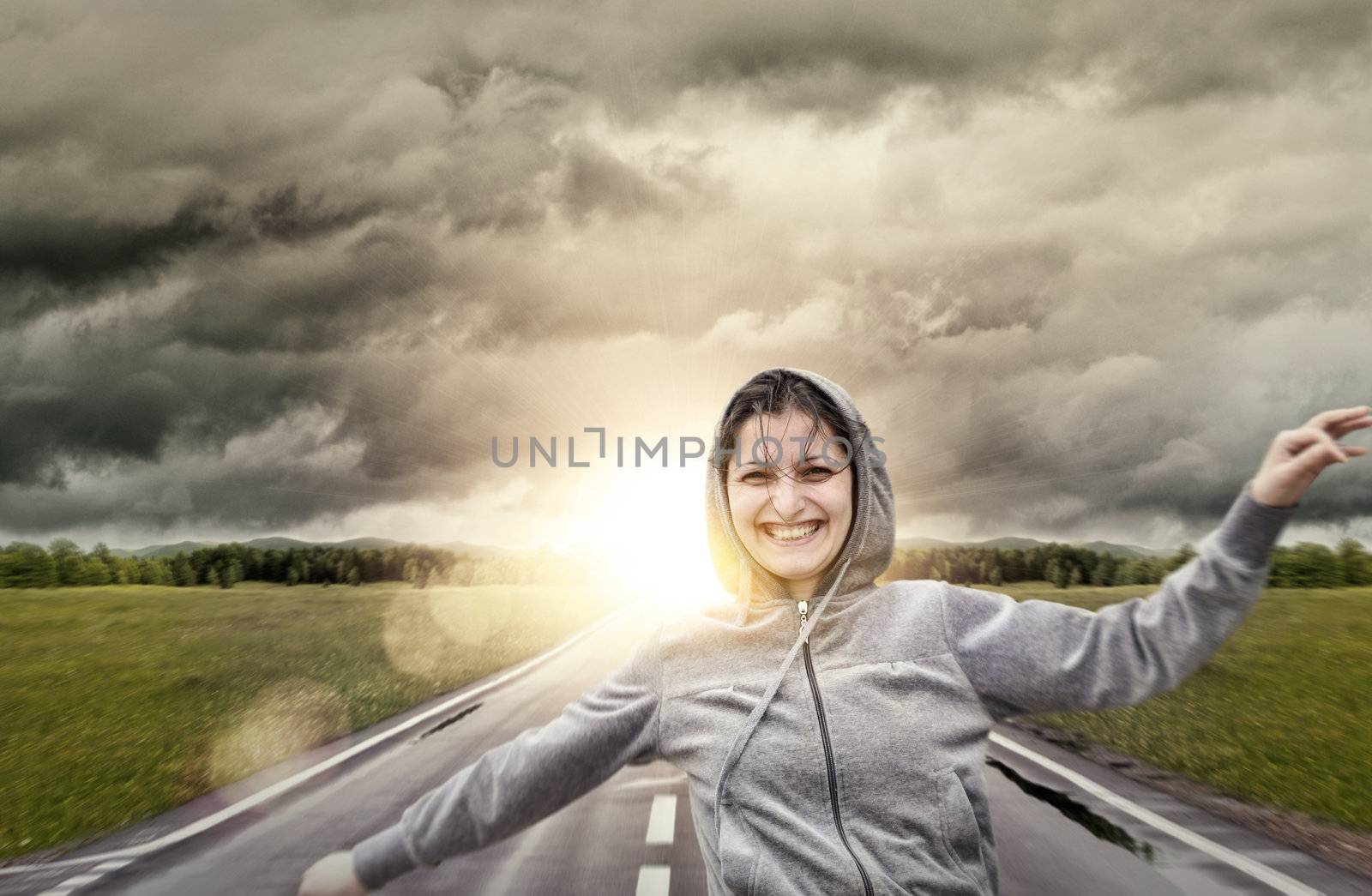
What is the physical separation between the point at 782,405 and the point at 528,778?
1.09 m

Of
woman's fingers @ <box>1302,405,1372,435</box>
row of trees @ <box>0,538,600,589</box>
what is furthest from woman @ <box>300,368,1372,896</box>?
row of trees @ <box>0,538,600,589</box>

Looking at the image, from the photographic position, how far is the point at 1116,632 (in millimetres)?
2023

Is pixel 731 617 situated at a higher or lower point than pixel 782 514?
lower

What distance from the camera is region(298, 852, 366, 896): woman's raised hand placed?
214 cm

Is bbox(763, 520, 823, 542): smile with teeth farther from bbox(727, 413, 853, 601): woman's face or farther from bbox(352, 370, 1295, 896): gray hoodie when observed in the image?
bbox(352, 370, 1295, 896): gray hoodie

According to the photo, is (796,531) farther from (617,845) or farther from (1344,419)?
(617,845)

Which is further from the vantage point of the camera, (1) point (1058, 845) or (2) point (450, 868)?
(1) point (1058, 845)

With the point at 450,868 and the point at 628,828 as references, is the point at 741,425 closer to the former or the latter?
the point at 450,868

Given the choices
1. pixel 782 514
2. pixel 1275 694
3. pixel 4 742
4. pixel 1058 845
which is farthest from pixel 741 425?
pixel 1275 694

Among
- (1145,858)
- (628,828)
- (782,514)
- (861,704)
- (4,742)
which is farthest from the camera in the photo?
(4,742)

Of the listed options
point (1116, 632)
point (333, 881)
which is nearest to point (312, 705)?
point (333, 881)

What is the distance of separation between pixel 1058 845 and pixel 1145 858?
482 mm

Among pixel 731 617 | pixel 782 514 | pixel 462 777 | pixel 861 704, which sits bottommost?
pixel 462 777

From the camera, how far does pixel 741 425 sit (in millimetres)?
2461
